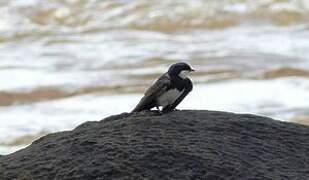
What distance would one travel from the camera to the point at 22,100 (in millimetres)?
22188

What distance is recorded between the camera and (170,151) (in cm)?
599

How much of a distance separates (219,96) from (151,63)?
5953 mm

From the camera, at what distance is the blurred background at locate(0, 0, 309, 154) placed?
20688 mm

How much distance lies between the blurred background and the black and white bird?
10.1 m

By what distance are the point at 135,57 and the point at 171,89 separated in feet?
70.4

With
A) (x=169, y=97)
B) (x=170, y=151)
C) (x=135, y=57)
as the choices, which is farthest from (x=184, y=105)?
(x=170, y=151)

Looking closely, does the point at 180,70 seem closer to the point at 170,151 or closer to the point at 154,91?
the point at 154,91

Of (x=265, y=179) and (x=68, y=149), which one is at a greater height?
(x=68, y=149)

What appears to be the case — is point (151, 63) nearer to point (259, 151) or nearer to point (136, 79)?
point (136, 79)

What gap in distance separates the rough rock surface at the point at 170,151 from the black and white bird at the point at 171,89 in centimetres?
25

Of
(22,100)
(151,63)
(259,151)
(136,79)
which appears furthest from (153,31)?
(259,151)

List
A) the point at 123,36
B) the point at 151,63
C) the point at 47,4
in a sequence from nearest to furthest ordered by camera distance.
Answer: the point at 151,63 < the point at 123,36 < the point at 47,4

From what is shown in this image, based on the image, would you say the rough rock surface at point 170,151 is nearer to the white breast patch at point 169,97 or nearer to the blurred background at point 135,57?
the white breast patch at point 169,97

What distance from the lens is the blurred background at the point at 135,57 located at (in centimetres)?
2069
